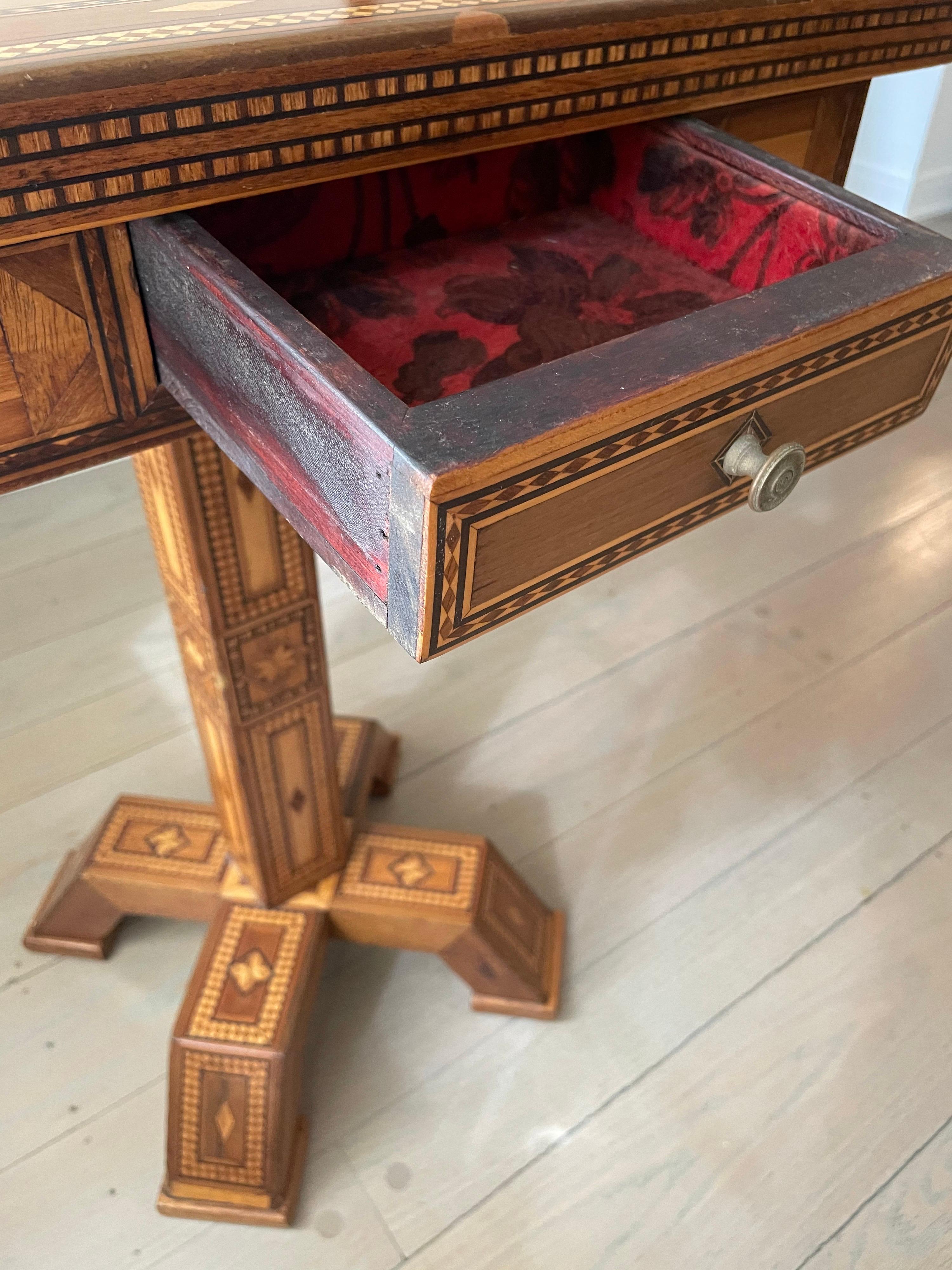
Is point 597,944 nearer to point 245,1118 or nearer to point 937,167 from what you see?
point 245,1118

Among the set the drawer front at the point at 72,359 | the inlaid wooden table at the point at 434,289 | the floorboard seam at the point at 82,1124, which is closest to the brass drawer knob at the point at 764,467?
the inlaid wooden table at the point at 434,289

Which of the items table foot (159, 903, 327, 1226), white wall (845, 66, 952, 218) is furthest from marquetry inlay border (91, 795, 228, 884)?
white wall (845, 66, 952, 218)

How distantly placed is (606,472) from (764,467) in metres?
0.08

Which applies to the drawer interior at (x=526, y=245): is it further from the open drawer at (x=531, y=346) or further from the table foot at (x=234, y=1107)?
the table foot at (x=234, y=1107)

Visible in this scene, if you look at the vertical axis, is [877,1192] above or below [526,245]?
below

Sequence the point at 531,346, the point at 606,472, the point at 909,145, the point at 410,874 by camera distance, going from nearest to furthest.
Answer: the point at 606,472
the point at 531,346
the point at 410,874
the point at 909,145

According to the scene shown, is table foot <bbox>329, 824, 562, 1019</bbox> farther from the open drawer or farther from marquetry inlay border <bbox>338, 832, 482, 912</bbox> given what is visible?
the open drawer

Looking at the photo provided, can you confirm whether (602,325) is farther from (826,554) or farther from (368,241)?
(826,554)

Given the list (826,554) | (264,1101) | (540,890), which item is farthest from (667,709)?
(264,1101)

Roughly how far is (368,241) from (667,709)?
2.83 feet

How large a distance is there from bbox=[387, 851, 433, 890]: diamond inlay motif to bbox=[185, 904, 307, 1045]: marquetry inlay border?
0.32ft

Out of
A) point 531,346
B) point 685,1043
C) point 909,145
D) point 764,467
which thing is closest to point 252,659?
point 531,346

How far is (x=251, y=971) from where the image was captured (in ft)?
3.00

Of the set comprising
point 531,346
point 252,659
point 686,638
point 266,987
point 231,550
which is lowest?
point 686,638
